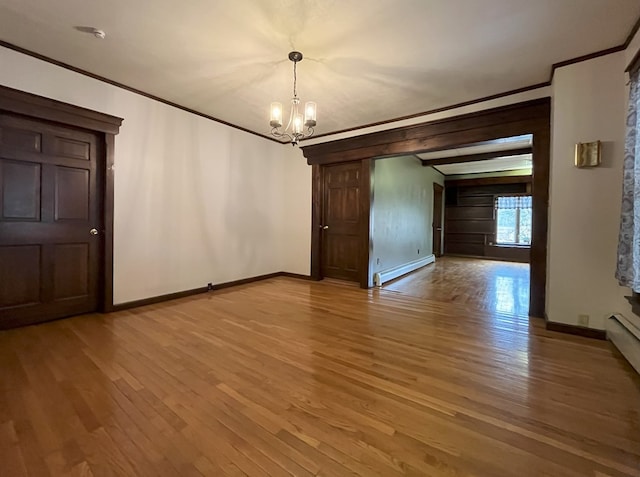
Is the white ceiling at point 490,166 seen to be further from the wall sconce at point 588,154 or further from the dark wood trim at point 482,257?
the wall sconce at point 588,154

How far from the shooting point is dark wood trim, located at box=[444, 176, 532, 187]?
8.15 m

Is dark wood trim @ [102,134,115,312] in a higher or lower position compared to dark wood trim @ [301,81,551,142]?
lower

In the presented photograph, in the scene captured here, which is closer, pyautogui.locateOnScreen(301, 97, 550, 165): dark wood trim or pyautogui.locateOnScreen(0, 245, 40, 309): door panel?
pyautogui.locateOnScreen(0, 245, 40, 309): door panel

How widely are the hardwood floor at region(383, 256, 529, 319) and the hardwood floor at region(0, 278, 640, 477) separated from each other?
88 cm

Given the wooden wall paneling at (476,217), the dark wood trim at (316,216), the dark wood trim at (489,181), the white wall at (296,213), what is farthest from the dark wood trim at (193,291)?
the dark wood trim at (489,181)

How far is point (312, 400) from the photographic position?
1.70m

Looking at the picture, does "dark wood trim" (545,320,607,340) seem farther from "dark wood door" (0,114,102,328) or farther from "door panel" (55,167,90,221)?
"door panel" (55,167,90,221)

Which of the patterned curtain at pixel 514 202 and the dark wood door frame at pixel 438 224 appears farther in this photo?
the dark wood door frame at pixel 438 224

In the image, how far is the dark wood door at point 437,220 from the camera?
8.70 m

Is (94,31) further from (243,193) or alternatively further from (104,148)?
(243,193)

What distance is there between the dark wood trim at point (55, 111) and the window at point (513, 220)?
32.1 feet

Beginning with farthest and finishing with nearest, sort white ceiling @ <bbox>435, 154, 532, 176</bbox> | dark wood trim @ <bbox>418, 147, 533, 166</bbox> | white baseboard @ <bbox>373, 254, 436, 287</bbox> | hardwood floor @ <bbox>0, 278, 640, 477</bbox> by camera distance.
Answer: white ceiling @ <bbox>435, 154, 532, 176</bbox>
dark wood trim @ <bbox>418, 147, 533, 166</bbox>
white baseboard @ <bbox>373, 254, 436, 287</bbox>
hardwood floor @ <bbox>0, 278, 640, 477</bbox>

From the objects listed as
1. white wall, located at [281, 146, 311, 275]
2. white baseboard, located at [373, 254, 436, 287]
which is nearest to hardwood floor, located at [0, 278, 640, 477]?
white baseboard, located at [373, 254, 436, 287]

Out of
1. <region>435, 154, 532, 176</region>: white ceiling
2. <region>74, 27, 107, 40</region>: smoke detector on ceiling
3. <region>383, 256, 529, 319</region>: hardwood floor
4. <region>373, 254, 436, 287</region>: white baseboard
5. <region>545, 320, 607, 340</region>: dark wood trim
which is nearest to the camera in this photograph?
<region>74, 27, 107, 40</region>: smoke detector on ceiling
